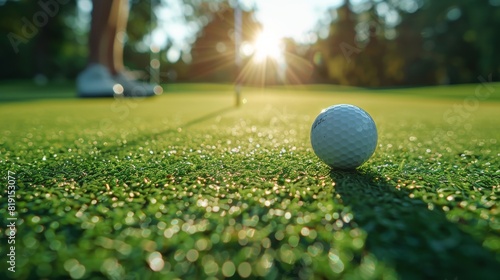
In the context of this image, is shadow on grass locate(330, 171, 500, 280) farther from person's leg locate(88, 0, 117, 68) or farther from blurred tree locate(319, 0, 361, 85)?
blurred tree locate(319, 0, 361, 85)

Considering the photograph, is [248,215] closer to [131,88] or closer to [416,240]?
[416,240]

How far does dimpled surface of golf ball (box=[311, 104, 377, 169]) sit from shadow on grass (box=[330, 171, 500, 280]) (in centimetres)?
46

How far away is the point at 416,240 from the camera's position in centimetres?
116

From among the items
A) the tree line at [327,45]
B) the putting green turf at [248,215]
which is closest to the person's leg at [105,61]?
the putting green turf at [248,215]

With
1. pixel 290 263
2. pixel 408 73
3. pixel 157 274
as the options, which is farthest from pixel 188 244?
pixel 408 73

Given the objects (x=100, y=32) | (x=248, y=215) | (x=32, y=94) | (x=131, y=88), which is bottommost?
(x=32, y=94)

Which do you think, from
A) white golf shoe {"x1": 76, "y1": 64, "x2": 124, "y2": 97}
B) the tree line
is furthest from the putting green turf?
the tree line

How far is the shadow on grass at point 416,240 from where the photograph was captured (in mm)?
1017

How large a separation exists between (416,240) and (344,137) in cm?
98

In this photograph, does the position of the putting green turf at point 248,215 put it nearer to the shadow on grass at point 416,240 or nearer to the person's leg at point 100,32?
the shadow on grass at point 416,240

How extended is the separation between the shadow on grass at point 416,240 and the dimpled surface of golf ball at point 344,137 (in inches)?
18.0

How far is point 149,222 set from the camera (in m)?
1.29

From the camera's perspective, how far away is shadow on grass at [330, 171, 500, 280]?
40.1 inches

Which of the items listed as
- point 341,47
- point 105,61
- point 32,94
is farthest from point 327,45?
point 105,61
